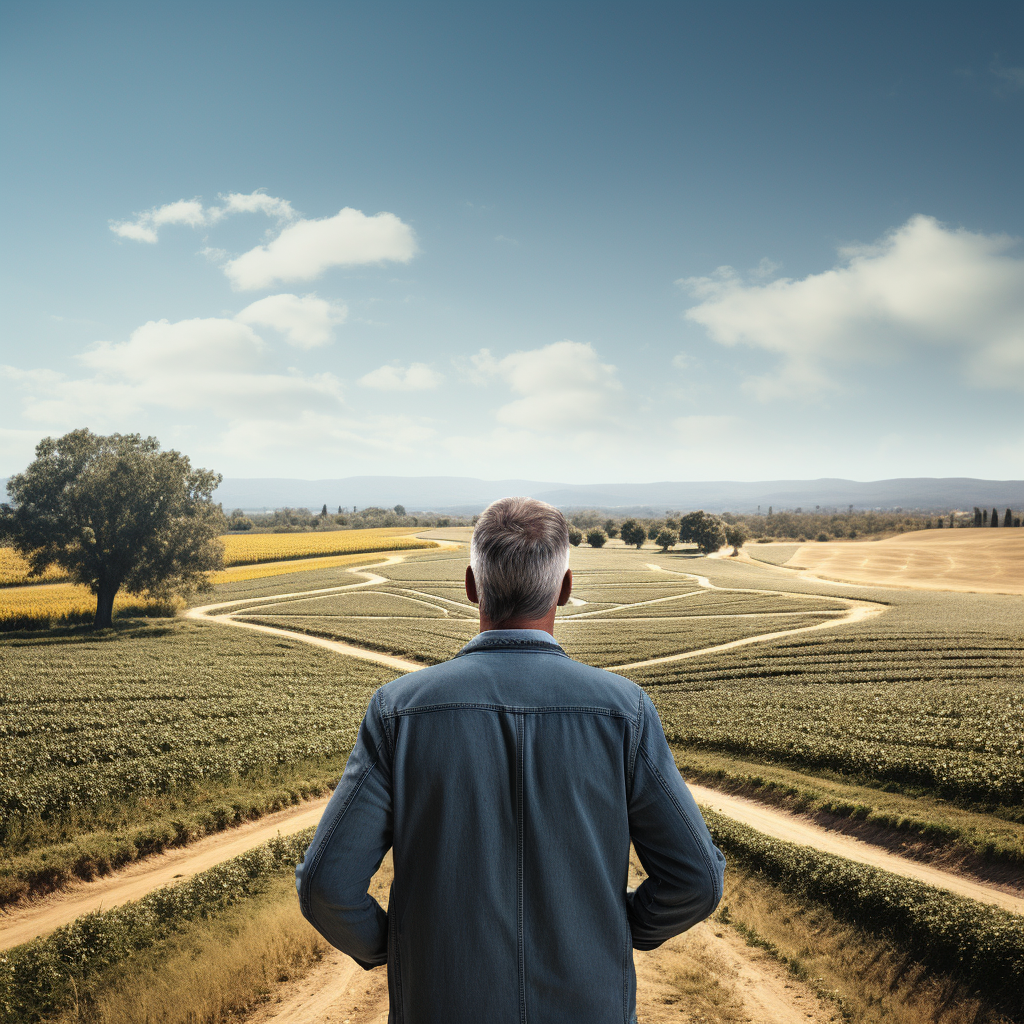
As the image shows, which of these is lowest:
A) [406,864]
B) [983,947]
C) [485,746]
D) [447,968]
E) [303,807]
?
[303,807]

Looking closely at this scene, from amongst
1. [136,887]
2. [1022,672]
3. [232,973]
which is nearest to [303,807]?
[136,887]

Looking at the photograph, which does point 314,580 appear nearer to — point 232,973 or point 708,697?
point 708,697

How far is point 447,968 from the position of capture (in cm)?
216

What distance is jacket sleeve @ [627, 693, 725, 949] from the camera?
89.4 inches

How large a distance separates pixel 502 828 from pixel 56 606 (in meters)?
44.9

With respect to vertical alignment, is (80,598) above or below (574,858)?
below

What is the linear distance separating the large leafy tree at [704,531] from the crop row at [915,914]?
88.5m

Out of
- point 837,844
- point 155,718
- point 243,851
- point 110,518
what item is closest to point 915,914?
point 837,844

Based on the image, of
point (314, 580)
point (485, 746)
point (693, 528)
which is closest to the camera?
point (485, 746)

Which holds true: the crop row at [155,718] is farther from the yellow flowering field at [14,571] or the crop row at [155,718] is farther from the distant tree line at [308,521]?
the distant tree line at [308,521]

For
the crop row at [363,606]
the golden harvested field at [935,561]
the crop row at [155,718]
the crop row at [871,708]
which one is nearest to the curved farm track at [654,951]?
the crop row at [155,718]

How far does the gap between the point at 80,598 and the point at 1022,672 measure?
52281 mm

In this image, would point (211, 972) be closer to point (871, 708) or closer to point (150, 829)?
point (150, 829)

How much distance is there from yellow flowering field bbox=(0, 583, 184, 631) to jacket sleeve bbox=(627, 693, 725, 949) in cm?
4384
